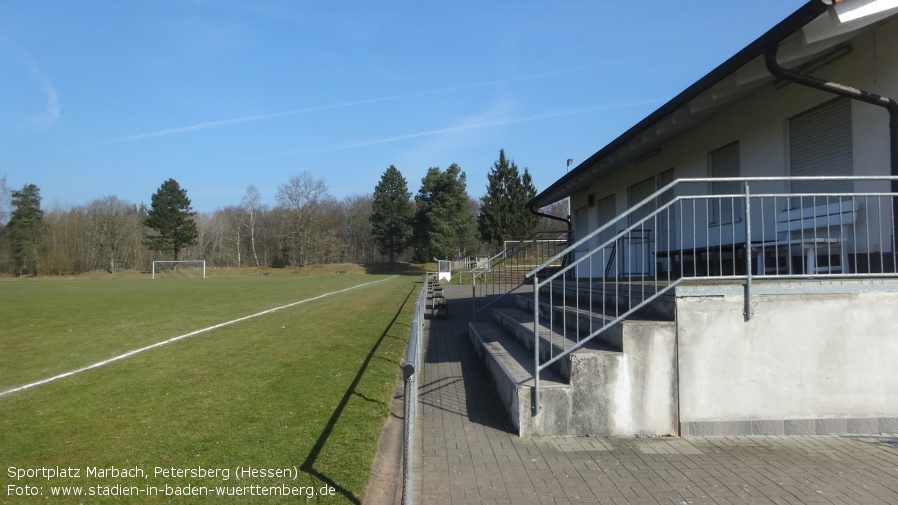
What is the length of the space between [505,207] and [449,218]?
7.85 meters

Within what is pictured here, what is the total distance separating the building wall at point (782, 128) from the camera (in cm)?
611

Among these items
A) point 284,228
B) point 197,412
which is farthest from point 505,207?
point 197,412

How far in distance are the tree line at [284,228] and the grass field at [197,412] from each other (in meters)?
47.2

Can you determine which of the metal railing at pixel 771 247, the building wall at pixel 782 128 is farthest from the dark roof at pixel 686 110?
the metal railing at pixel 771 247

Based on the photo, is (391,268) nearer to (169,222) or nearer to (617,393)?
(169,222)

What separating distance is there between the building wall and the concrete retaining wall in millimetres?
1233

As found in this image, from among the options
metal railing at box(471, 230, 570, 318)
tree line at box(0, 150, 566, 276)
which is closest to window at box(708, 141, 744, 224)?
metal railing at box(471, 230, 570, 318)

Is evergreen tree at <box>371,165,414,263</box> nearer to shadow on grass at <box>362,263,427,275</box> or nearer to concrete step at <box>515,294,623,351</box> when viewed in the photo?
shadow on grass at <box>362,263,427,275</box>

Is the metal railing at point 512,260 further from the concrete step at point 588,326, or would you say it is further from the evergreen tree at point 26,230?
the evergreen tree at point 26,230

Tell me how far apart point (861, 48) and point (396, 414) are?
6.32 meters

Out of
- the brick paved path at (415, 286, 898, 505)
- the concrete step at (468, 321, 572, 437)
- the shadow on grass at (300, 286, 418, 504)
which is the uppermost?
the concrete step at (468, 321, 572, 437)

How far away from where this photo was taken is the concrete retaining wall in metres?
5.43

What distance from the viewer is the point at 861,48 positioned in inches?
251

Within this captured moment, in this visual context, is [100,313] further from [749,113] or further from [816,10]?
[816,10]
